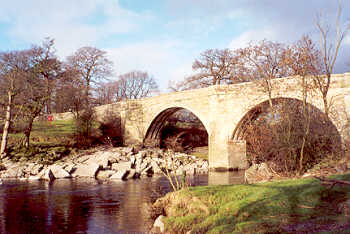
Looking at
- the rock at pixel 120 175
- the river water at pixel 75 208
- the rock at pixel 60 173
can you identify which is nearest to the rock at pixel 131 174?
the rock at pixel 120 175

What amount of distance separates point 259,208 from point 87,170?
1531cm

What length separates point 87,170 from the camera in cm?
2053

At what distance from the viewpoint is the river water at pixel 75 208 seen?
8.63 metres

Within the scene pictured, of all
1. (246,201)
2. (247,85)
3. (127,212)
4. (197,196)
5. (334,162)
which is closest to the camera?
(246,201)

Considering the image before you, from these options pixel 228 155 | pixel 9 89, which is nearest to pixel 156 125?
pixel 228 155

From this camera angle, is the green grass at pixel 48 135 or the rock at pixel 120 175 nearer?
the rock at pixel 120 175

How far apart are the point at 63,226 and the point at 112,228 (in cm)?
139

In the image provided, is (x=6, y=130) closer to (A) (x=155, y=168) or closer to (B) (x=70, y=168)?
(B) (x=70, y=168)

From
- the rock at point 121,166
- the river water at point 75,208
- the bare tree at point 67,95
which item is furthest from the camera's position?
the bare tree at point 67,95

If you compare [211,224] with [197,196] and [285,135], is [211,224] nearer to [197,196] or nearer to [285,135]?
[197,196]

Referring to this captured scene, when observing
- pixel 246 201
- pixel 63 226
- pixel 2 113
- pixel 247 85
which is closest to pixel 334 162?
pixel 246 201

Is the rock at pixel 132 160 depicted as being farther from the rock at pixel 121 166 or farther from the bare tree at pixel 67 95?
the bare tree at pixel 67 95

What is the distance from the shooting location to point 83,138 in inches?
1127

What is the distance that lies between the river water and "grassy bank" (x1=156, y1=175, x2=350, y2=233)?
1164mm
